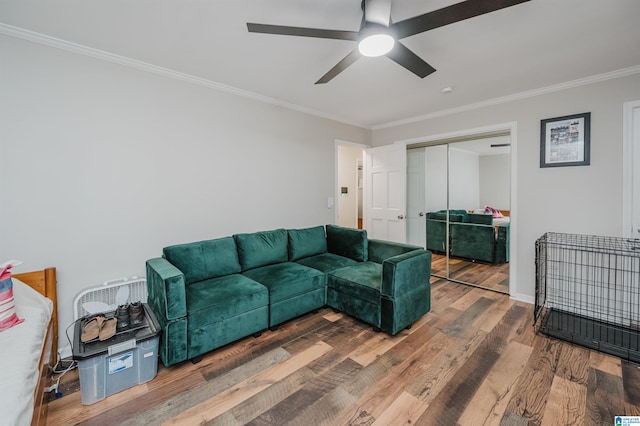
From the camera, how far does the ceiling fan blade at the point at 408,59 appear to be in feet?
5.59

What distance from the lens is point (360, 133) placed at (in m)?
4.84

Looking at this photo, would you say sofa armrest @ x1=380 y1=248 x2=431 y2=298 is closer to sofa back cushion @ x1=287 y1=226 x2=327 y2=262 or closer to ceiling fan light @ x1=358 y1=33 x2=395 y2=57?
sofa back cushion @ x1=287 y1=226 x2=327 y2=262

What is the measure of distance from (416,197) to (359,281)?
236 cm

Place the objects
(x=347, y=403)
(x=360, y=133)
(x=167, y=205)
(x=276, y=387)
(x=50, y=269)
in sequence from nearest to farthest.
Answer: (x=347, y=403), (x=276, y=387), (x=50, y=269), (x=167, y=205), (x=360, y=133)

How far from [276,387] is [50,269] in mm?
1979

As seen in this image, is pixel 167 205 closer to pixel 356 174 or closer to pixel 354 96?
pixel 354 96

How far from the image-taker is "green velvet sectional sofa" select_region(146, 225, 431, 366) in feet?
7.00

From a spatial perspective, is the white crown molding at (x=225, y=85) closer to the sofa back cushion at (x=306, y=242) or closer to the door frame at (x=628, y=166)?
the door frame at (x=628, y=166)

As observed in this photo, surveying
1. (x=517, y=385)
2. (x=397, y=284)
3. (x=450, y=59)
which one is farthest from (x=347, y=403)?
(x=450, y=59)

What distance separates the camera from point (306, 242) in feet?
11.8

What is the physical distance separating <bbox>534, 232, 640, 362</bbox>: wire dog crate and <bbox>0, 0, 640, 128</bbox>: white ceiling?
69.1 inches

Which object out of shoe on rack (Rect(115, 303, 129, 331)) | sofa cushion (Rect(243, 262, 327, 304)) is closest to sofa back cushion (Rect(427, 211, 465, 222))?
sofa cushion (Rect(243, 262, 327, 304))

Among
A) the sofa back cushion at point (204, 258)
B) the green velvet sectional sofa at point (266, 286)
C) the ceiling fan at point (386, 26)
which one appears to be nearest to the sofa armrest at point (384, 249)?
the green velvet sectional sofa at point (266, 286)

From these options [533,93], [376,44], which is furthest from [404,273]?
[533,93]
